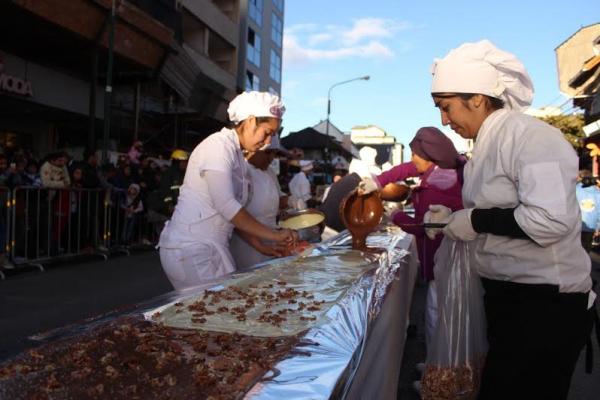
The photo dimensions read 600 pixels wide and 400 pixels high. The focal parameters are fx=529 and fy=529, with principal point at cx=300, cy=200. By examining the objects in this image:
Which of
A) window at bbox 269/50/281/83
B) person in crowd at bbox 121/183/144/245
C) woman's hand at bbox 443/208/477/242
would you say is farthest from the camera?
window at bbox 269/50/281/83

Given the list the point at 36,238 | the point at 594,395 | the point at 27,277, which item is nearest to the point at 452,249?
the point at 594,395

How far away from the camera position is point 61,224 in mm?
8477

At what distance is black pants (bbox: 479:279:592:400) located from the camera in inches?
71.7

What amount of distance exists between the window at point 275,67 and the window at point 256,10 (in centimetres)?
428

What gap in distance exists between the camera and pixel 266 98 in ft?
9.53

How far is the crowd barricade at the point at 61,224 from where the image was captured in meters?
7.44

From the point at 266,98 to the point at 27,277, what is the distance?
18.8ft

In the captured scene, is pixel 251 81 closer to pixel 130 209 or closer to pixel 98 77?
pixel 98 77

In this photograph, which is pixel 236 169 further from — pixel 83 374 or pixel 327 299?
pixel 83 374

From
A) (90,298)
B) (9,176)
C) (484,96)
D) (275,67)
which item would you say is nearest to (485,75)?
(484,96)

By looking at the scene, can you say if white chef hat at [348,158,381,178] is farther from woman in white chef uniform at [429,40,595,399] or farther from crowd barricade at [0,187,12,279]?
crowd barricade at [0,187,12,279]

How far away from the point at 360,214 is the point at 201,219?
161 centimetres

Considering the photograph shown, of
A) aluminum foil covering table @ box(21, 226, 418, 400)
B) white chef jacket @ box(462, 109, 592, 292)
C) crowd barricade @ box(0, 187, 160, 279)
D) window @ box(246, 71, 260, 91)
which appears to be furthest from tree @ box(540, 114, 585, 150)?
white chef jacket @ box(462, 109, 592, 292)

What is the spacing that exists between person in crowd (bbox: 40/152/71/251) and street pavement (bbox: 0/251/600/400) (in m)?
0.58
